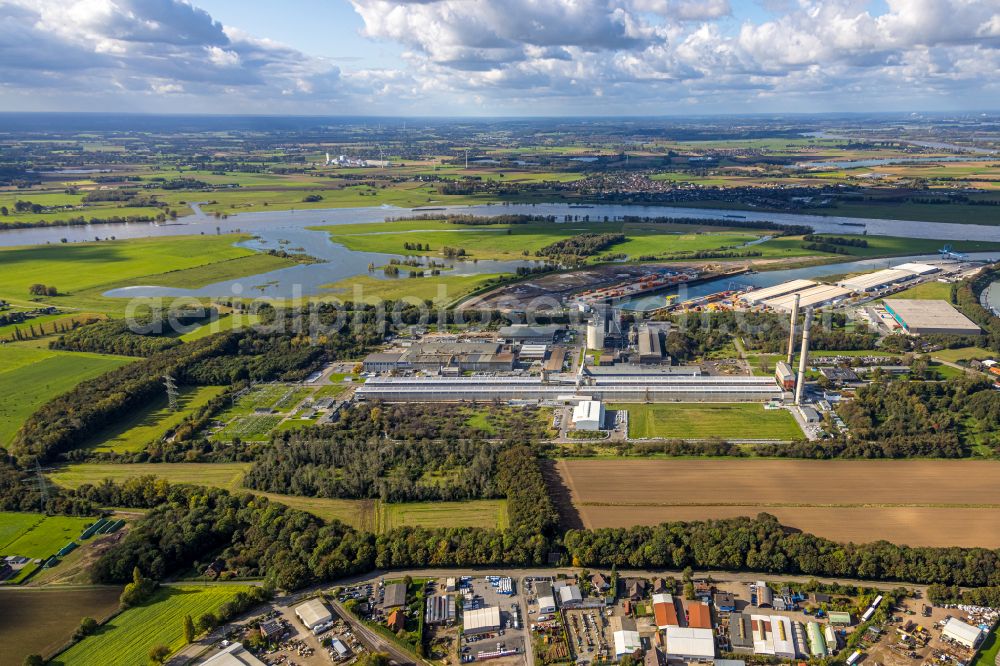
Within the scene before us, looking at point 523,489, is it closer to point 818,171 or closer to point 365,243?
point 365,243

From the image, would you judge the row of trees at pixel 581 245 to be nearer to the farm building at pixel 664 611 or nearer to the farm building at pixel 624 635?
the farm building at pixel 664 611

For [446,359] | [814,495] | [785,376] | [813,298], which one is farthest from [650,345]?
[813,298]

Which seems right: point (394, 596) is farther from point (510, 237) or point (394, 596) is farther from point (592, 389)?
point (510, 237)

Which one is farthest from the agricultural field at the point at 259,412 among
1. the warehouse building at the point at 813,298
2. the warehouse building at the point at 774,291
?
the warehouse building at the point at 813,298

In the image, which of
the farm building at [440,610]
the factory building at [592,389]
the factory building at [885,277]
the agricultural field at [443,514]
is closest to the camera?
the farm building at [440,610]

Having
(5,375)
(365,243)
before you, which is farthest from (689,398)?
(365,243)

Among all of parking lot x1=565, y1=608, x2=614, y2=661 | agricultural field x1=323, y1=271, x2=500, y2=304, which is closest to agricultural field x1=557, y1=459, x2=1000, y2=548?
parking lot x1=565, y1=608, x2=614, y2=661

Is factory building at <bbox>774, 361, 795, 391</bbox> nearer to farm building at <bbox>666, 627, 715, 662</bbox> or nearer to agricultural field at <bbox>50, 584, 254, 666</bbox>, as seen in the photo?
farm building at <bbox>666, 627, 715, 662</bbox>
